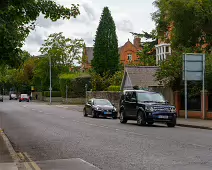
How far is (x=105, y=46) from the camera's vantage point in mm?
82250

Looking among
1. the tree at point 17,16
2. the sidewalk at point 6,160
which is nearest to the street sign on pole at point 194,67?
the tree at point 17,16

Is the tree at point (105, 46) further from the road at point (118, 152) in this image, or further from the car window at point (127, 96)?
the road at point (118, 152)

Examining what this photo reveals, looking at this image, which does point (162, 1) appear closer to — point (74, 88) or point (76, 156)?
point (76, 156)

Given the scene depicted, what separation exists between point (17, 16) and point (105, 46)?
2745 inches

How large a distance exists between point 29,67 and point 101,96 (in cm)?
5758

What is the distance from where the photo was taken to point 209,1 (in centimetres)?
3378

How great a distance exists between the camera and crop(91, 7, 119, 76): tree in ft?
270

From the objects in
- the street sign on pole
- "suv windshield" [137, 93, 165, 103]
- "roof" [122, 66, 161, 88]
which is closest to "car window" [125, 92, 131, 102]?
"suv windshield" [137, 93, 165, 103]

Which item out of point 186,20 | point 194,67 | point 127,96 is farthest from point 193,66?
point 186,20

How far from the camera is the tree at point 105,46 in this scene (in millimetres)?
82312

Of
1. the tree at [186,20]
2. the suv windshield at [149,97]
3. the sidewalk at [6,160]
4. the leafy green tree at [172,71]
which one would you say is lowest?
the sidewalk at [6,160]

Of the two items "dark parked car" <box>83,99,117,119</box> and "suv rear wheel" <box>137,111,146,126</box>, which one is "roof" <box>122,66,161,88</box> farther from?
"suv rear wheel" <box>137,111,146,126</box>

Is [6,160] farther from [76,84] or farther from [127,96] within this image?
[76,84]

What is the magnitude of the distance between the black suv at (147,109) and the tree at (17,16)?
10214 millimetres
